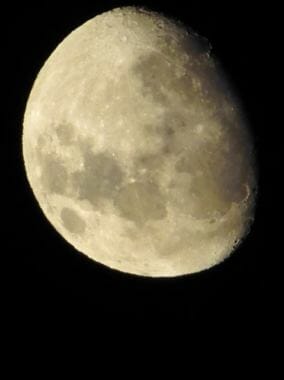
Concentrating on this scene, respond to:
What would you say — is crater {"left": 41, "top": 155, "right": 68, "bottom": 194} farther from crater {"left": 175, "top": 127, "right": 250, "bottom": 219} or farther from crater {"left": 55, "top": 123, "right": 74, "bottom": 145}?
crater {"left": 175, "top": 127, "right": 250, "bottom": 219}

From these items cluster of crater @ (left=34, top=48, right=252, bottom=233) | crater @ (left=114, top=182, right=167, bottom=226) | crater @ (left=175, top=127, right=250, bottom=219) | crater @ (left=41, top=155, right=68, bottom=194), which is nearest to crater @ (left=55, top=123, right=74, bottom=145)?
cluster of crater @ (left=34, top=48, right=252, bottom=233)

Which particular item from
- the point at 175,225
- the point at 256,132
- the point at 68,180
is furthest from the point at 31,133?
the point at 256,132

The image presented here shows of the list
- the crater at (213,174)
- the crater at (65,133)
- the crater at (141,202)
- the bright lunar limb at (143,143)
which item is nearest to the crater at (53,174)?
the bright lunar limb at (143,143)

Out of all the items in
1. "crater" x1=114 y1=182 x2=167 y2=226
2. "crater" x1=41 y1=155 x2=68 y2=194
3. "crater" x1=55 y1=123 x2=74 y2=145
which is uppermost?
"crater" x1=55 y1=123 x2=74 y2=145

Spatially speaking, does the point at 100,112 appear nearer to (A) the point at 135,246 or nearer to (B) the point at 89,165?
(B) the point at 89,165

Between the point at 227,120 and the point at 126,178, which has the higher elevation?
the point at 227,120

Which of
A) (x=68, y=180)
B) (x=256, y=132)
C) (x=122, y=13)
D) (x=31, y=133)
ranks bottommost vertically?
(x=68, y=180)

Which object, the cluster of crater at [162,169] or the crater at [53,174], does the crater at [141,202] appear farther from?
the crater at [53,174]
